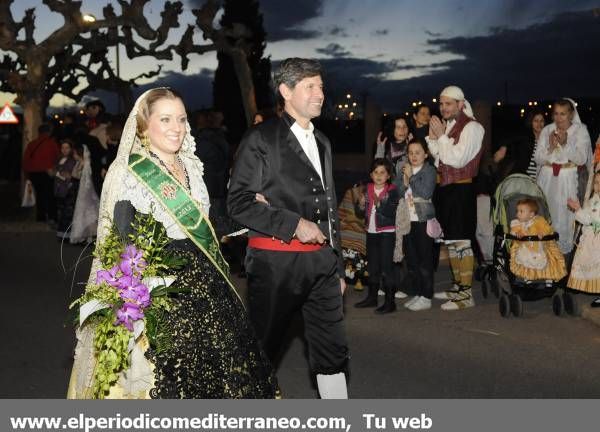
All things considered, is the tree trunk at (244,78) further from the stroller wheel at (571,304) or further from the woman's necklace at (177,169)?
the woman's necklace at (177,169)

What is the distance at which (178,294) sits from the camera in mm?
4477

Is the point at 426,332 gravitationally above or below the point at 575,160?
below

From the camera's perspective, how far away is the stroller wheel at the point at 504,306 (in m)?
8.82

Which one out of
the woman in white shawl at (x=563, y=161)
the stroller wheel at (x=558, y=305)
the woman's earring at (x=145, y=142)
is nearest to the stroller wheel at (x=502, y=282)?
the stroller wheel at (x=558, y=305)

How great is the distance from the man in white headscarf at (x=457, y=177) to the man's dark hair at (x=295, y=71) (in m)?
3.82

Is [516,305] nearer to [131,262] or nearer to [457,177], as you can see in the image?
[457,177]

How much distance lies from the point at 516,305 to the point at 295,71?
4360 millimetres

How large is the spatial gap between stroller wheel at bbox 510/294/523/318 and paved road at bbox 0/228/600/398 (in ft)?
0.31

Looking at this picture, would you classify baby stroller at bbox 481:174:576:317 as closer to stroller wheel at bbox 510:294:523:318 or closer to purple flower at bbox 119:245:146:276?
stroller wheel at bbox 510:294:523:318

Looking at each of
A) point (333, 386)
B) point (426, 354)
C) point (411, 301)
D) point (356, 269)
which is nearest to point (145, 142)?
point (333, 386)

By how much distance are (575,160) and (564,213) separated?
54cm
